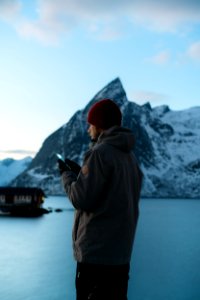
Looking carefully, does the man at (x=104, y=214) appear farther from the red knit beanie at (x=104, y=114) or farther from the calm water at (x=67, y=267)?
the calm water at (x=67, y=267)

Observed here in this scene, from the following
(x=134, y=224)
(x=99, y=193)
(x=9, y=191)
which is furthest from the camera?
(x=9, y=191)

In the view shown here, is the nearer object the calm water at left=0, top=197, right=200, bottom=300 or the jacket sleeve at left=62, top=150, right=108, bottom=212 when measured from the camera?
the jacket sleeve at left=62, top=150, right=108, bottom=212

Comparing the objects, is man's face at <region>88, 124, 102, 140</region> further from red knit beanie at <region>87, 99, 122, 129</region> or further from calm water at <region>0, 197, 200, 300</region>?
calm water at <region>0, 197, 200, 300</region>

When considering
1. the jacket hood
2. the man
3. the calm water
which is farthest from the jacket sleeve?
the calm water

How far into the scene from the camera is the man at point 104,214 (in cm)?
448

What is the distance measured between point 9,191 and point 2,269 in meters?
70.2

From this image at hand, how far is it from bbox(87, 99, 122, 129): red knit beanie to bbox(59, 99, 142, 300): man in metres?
0.05

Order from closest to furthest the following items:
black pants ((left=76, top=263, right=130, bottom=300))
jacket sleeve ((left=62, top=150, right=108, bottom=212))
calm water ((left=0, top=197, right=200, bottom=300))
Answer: jacket sleeve ((left=62, top=150, right=108, bottom=212)) < black pants ((left=76, top=263, right=130, bottom=300)) < calm water ((left=0, top=197, right=200, bottom=300))

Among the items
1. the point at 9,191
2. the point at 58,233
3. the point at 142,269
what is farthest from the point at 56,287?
the point at 9,191

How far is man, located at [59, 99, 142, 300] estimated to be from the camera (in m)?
4.48

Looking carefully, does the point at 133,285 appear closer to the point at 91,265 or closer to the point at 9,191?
the point at 91,265

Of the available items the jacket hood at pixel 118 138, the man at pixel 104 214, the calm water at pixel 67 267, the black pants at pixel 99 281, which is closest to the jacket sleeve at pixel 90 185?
the man at pixel 104 214

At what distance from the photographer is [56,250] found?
69.2 m

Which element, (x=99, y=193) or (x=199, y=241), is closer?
(x=99, y=193)
